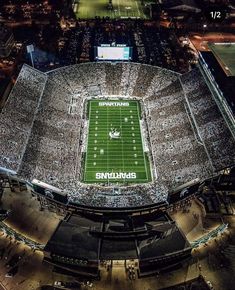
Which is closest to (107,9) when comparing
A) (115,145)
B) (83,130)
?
(83,130)

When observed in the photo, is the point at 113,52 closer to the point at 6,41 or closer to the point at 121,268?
the point at 6,41

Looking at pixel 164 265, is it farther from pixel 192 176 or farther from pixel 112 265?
pixel 192 176

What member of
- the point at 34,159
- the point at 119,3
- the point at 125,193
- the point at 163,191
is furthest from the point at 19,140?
the point at 119,3

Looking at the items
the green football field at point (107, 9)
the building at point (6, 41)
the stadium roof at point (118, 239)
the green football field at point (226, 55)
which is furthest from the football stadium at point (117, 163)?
the green football field at point (107, 9)

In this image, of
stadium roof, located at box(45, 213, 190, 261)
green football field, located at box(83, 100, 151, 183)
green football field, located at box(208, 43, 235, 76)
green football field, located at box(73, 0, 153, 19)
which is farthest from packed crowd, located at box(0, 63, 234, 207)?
green football field, located at box(73, 0, 153, 19)

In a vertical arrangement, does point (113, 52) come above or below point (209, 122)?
above

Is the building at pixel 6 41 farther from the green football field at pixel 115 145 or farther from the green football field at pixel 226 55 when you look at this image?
the green football field at pixel 226 55

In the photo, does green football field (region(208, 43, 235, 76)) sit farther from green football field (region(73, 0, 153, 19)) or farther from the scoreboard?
green football field (region(73, 0, 153, 19))
